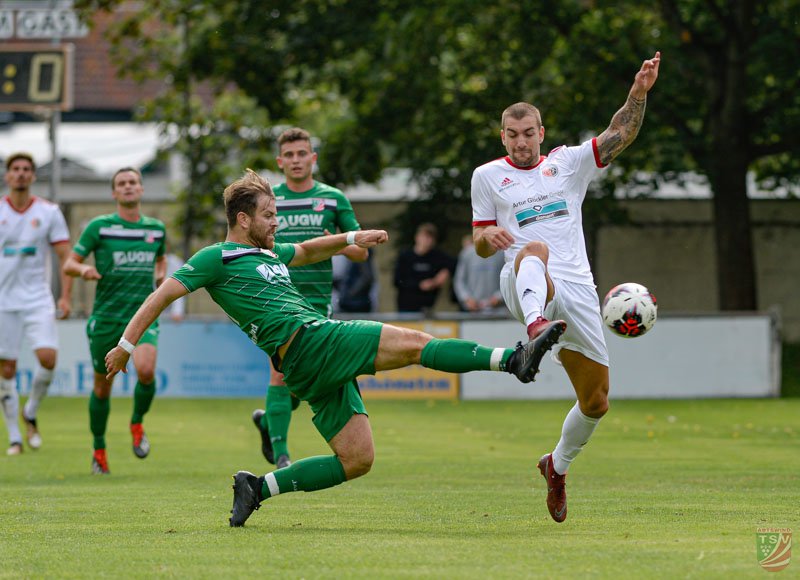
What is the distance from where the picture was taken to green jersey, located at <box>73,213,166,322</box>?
11789 mm

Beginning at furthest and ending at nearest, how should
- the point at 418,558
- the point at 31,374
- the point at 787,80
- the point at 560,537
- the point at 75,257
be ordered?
the point at 787,80 → the point at 31,374 → the point at 75,257 → the point at 560,537 → the point at 418,558

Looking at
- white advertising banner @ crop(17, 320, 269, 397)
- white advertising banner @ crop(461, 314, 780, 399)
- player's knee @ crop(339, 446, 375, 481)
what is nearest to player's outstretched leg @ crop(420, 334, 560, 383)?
player's knee @ crop(339, 446, 375, 481)

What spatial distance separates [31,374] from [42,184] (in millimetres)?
15435

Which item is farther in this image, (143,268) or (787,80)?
(787,80)

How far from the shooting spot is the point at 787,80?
22.1m

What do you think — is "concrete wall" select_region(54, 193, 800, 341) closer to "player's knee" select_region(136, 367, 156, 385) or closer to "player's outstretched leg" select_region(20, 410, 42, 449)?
"player's outstretched leg" select_region(20, 410, 42, 449)

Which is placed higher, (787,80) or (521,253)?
(787,80)

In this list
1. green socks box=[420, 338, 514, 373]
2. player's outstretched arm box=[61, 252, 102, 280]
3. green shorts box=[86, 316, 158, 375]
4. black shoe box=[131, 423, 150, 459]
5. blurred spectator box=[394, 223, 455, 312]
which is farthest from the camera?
blurred spectator box=[394, 223, 455, 312]

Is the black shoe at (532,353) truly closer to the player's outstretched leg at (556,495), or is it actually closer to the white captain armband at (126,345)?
the player's outstretched leg at (556,495)

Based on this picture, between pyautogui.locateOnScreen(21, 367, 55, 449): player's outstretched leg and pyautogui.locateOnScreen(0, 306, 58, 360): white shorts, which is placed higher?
pyautogui.locateOnScreen(0, 306, 58, 360): white shorts

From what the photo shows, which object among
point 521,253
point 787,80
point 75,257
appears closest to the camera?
point 521,253

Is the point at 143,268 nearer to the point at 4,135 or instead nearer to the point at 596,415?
the point at 596,415

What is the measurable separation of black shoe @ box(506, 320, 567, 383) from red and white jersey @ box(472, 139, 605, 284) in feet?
4.64

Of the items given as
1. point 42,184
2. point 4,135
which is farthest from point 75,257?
point 4,135
